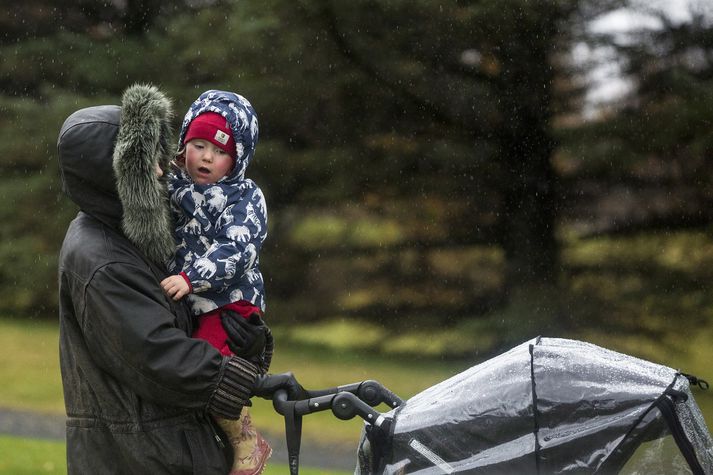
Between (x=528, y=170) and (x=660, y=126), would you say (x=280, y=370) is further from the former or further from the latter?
(x=660, y=126)

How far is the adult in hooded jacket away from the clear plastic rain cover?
38 cm

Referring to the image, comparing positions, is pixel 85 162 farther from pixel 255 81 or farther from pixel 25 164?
pixel 25 164

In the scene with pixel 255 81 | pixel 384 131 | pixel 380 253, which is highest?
pixel 255 81

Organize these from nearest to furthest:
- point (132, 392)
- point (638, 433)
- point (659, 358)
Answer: point (638, 433) → point (132, 392) → point (659, 358)

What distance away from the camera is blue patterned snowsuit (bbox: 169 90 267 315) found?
271cm

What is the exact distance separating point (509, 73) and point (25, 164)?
437 centimetres

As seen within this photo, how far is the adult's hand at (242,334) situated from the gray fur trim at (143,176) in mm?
236

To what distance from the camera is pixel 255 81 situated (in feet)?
30.9

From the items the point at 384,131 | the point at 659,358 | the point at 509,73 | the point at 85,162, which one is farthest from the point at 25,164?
the point at 85,162

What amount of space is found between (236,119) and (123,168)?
1.31ft

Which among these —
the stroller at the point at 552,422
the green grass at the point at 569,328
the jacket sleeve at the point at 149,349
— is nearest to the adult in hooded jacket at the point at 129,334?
the jacket sleeve at the point at 149,349

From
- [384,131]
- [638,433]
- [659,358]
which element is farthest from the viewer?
[384,131]

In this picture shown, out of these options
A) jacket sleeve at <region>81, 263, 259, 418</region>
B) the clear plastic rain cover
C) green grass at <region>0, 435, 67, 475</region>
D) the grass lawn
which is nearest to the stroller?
the clear plastic rain cover

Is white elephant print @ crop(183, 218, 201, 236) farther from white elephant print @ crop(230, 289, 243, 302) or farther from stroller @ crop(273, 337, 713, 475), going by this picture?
stroller @ crop(273, 337, 713, 475)
